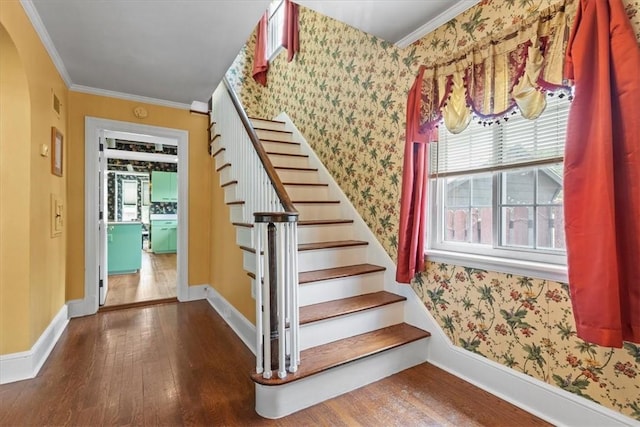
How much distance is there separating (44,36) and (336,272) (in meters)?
2.73

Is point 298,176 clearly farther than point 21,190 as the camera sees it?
Yes

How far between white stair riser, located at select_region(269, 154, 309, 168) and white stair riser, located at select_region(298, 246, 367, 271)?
4.33 ft

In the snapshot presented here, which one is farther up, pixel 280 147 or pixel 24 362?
pixel 280 147

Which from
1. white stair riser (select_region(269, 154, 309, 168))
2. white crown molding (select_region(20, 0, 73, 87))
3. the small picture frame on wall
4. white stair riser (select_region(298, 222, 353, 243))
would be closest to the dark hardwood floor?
white stair riser (select_region(298, 222, 353, 243))

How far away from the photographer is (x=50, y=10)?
78.4 inches

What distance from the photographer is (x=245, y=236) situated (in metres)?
2.47

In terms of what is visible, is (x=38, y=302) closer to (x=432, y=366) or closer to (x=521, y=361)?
(x=432, y=366)

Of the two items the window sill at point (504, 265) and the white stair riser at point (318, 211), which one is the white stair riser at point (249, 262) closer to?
the white stair riser at point (318, 211)

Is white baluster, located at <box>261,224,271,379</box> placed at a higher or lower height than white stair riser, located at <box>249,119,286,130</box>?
lower

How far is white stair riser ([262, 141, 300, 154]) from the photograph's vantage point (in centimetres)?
365

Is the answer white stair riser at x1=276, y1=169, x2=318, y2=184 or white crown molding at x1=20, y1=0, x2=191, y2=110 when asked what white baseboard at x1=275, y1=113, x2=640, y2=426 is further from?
white crown molding at x1=20, y1=0, x2=191, y2=110

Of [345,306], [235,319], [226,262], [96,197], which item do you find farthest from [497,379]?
[96,197]

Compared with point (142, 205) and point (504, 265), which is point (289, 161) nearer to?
point (504, 265)

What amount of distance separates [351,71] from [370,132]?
2.42ft
